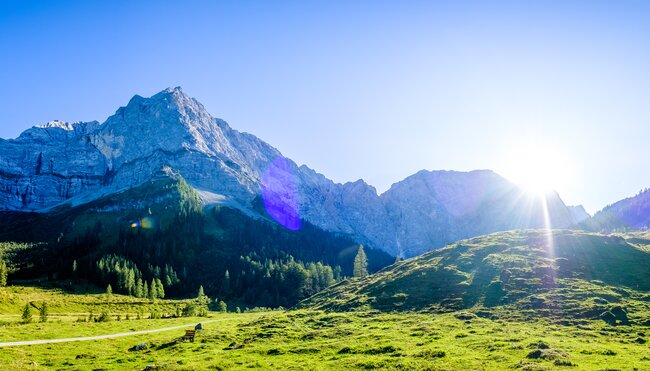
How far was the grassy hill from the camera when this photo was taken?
226 feet

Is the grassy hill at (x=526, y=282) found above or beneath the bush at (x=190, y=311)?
above

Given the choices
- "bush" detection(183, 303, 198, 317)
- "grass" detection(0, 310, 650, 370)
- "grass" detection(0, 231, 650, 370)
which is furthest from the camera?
"bush" detection(183, 303, 198, 317)

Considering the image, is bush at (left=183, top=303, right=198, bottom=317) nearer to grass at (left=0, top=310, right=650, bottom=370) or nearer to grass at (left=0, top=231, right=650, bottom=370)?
grass at (left=0, top=231, right=650, bottom=370)

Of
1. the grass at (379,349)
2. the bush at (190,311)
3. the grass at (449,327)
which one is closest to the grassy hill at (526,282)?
the grass at (449,327)

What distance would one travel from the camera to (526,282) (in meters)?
83.9

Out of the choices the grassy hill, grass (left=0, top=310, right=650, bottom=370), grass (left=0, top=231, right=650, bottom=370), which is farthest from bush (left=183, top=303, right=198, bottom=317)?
grass (left=0, top=310, right=650, bottom=370)

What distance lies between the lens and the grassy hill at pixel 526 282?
69000mm

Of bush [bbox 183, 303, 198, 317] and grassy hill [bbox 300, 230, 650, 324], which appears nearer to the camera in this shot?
grassy hill [bbox 300, 230, 650, 324]

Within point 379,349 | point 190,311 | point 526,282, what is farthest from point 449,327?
point 190,311

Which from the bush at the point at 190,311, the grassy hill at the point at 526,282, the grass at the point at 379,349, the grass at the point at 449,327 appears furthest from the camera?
the bush at the point at 190,311

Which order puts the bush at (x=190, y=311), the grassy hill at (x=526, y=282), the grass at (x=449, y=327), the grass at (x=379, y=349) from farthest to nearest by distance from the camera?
1. the bush at (x=190, y=311)
2. the grassy hill at (x=526, y=282)
3. the grass at (x=449, y=327)
4. the grass at (x=379, y=349)

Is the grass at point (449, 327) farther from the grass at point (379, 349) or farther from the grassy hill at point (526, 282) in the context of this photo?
the grassy hill at point (526, 282)

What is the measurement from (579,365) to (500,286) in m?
51.2

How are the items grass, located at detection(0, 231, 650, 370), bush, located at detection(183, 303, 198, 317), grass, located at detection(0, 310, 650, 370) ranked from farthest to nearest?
1. bush, located at detection(183, 303, 198, 317)
2. grass, located at detection(0, 231, 650, 370)
3. grass, located at detection(0, 310, 650, 370)
